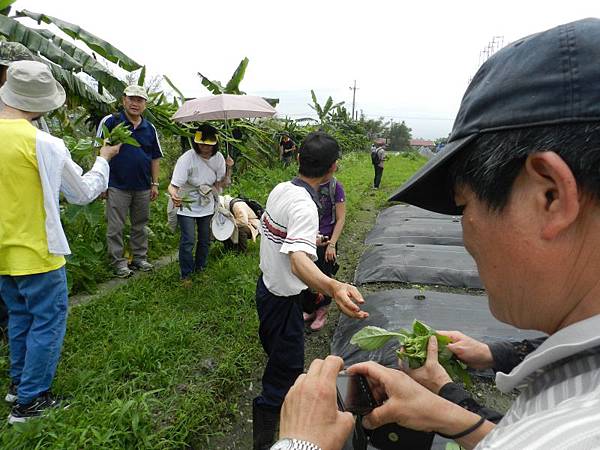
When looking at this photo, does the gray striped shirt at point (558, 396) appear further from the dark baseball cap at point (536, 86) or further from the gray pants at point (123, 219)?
the gray pants at point (123, 219)

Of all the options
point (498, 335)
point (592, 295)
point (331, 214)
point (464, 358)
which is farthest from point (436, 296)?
point (592, 295)

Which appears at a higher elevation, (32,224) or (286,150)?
(32,224)

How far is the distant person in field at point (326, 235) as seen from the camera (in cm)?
421

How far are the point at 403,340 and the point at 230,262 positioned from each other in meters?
3.80

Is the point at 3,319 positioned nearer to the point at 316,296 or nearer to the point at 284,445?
the point at 316,296

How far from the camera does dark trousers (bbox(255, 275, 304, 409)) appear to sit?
241 centimetres

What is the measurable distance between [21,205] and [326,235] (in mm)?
2767

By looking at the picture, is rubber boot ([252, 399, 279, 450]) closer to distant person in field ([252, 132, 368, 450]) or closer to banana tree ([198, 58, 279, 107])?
distant person in field ([252, 132, 368, 450])

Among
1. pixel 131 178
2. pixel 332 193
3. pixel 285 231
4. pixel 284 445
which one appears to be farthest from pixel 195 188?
pixel 284 445

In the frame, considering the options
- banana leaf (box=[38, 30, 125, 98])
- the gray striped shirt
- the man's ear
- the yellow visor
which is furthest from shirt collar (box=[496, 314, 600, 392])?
banana leaf (box=[38, 30, 125, 98])

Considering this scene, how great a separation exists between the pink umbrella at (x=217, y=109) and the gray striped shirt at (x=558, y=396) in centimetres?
533

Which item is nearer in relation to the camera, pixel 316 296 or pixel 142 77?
pixel 316 296

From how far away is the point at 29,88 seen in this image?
90.4 inches

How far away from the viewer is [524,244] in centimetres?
68
